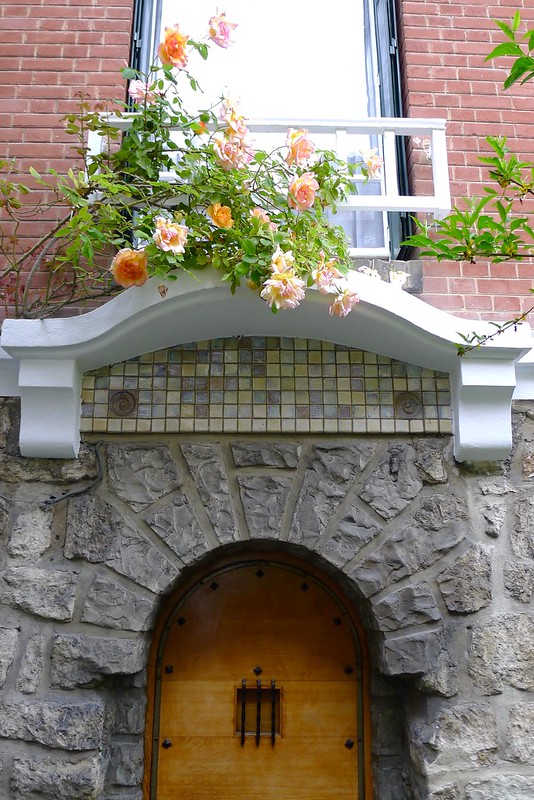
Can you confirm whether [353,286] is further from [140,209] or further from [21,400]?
[21,400]

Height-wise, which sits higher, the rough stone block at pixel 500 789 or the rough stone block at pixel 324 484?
the rough stone block at pixel 324 484

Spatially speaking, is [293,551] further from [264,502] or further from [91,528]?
[91,528]

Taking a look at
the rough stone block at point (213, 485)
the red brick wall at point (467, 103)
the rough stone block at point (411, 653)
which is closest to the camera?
the rough stone block at point (411, 653)

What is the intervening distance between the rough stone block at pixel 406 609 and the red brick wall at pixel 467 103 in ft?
3.65

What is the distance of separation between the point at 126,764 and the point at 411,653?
1.11m

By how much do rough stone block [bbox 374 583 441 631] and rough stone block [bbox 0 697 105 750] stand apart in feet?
3.39

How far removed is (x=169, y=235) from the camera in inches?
91.6

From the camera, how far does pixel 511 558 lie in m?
2.73

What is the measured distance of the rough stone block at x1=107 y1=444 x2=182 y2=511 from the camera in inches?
107

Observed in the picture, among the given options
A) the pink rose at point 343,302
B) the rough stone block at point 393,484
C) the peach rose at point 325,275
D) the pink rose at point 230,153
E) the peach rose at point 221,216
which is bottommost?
the rough stone block at point 393,484

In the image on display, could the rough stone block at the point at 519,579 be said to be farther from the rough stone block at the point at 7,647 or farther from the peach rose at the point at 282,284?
the rough stone block at the point at 7,647

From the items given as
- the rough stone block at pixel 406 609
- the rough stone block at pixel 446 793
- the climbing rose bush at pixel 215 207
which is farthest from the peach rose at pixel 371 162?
the rough stone block at pixel 446 793

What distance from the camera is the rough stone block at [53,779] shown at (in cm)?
247

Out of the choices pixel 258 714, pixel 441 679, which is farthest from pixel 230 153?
pixel 258 714
